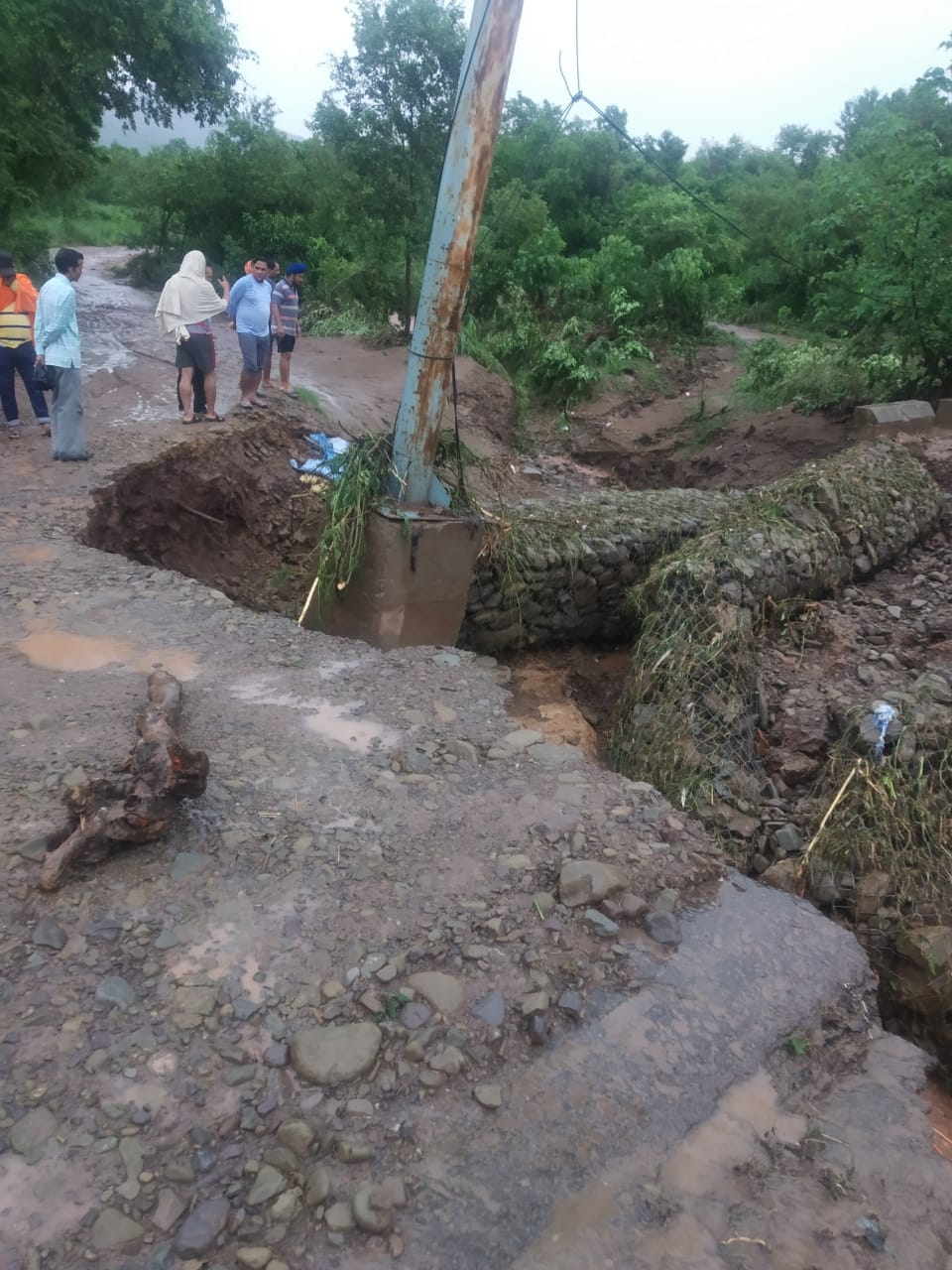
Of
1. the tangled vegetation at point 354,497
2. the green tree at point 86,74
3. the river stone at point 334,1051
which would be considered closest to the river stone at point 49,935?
the river stone at point 334,1051

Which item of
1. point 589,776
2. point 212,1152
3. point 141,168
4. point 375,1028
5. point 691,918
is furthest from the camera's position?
point 141,168

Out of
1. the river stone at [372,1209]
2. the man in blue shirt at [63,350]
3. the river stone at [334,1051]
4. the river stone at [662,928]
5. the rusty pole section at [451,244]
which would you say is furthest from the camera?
the man in blue shirt at [63,350]

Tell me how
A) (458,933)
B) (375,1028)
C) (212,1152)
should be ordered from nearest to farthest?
(212,1152) → (375,1028) → (458,933)

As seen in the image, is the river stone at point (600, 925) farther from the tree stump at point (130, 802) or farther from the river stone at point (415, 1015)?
the tree stump at point (130, 802)

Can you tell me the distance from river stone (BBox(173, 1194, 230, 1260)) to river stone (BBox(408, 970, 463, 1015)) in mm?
726

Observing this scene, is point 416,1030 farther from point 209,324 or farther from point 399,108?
point 399,108

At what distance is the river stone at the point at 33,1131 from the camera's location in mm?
1958

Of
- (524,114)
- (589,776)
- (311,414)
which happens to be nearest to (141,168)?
(524,114)

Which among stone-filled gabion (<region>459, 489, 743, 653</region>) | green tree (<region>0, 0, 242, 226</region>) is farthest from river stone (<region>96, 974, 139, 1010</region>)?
green tree (<region>0, 0, 242, 226</region>)

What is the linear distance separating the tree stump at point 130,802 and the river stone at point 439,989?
101 cm

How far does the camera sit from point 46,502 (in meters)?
6.01

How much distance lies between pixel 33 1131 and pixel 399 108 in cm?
1370

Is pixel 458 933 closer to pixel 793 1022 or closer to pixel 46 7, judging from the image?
pixel 793 1022

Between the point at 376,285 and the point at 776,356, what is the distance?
22.7 feet
